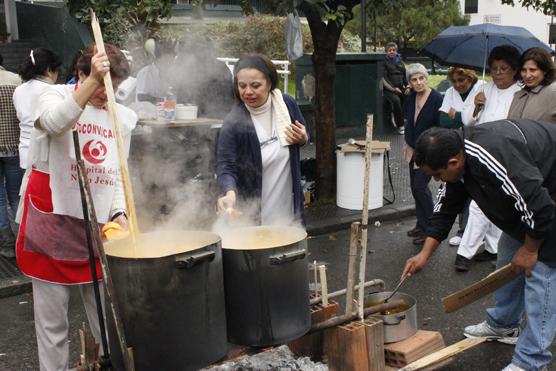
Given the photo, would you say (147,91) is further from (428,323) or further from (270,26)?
(270,26)

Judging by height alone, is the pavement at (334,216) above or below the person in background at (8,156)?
below

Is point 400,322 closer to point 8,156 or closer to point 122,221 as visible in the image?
point 122,221

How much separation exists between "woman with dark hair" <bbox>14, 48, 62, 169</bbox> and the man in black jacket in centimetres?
342

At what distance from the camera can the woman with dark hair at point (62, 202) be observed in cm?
286

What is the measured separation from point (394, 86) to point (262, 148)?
10651 millimetres

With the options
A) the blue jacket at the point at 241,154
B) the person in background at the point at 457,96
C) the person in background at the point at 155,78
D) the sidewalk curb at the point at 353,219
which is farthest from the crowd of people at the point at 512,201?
the person in background at the point at 155,78

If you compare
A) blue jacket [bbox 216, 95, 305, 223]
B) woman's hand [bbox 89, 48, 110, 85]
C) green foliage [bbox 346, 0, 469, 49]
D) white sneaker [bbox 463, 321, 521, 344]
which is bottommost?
white sneaker [bbox 463, 321, 521, 344]

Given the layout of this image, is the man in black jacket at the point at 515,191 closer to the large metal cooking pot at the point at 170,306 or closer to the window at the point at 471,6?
the large metal cooking pot at the point at 170,306

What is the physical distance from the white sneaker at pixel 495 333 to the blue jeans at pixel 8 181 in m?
4.63

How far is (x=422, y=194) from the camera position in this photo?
662cm

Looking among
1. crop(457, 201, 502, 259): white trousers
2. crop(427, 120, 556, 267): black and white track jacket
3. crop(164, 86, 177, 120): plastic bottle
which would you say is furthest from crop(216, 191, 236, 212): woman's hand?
crop(164, 86, 177, 120): plastic bottle

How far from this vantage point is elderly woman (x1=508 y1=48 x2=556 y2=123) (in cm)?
487

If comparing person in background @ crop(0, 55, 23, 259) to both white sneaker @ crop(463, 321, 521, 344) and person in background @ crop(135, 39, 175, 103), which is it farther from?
white sneaker @ crop(463, 321, 521, 344)

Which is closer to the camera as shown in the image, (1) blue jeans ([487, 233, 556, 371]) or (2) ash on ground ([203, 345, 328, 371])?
(2) ash on ground ([203, 345, 328, 371])
